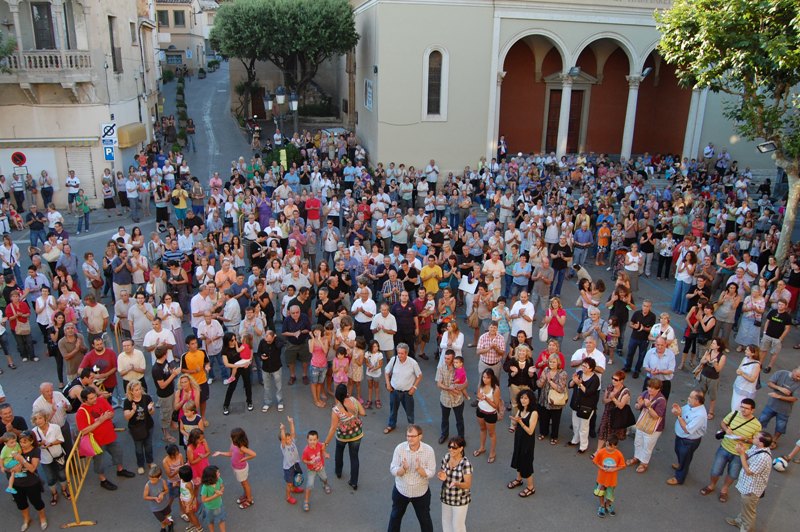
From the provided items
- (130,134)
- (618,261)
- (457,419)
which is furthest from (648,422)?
(130,134)

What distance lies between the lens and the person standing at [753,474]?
22.7 ft

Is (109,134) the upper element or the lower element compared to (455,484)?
upper

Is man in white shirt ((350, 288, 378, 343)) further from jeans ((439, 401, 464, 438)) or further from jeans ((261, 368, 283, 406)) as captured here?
jeans ((439, 401, 464, 438))

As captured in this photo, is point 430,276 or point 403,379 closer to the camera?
point 403,379

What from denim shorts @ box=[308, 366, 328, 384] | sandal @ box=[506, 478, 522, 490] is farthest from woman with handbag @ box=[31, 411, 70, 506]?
sandal @ box=[506, 478, 522, 490]

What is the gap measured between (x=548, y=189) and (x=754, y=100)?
7272 millimetres

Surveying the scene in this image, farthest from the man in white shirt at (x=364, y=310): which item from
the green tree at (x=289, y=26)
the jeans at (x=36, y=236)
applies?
the green tree at (x=289, y=26)

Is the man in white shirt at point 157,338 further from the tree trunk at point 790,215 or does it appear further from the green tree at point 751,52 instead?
the tree trunk at point 790,215

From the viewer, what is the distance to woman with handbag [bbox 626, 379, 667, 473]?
7992 millimetres

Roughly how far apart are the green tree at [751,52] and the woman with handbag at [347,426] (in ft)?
36.5

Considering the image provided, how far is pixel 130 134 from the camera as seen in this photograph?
23.5 m

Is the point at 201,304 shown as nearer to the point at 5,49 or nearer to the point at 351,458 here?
the point at 351,458

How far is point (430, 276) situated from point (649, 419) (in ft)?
17.0

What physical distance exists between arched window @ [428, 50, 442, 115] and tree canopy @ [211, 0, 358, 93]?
4.94 metres
